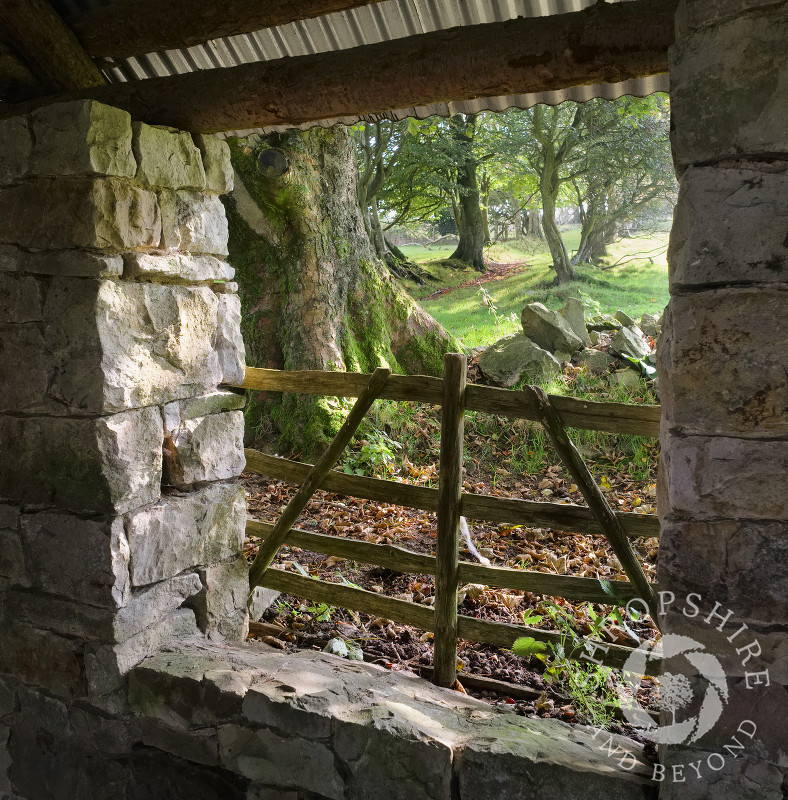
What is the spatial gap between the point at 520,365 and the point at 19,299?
15.2 ft

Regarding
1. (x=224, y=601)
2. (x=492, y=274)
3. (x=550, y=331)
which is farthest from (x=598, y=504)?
(x=492, y=274)

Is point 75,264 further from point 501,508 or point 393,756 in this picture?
point 393,756

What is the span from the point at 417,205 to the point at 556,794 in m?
11.3

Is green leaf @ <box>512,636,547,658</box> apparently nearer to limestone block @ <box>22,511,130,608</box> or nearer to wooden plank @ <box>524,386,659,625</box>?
wooden plank @ <box>524,386,659,625</box>

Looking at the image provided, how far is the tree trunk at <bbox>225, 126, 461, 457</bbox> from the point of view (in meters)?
5.57

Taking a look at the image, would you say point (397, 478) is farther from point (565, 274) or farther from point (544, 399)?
point (565, 274)

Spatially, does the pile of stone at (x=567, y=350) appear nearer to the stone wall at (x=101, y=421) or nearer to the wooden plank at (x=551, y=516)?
the wooden plank at (x=551, y=516)

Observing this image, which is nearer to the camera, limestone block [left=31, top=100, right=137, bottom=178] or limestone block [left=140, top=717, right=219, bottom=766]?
limestone block [left=31, top=100, right=137, bottom=178]

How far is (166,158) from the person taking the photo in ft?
8.73

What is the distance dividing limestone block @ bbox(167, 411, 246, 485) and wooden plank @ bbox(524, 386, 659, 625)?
4.40ft

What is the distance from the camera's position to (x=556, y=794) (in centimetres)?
212

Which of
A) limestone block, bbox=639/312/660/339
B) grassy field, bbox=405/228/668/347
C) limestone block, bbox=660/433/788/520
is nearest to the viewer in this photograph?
limestone block, bbox=660/433/788/520

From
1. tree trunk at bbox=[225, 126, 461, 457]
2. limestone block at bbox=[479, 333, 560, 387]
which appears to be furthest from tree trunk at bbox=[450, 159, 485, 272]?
tree trunk at bbox=[225, 126, 461, 457]

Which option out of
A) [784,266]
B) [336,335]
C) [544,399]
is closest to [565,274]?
[336,335]
